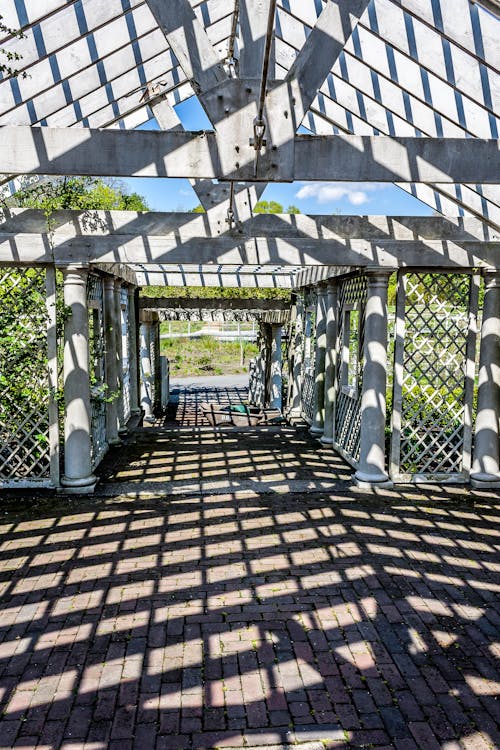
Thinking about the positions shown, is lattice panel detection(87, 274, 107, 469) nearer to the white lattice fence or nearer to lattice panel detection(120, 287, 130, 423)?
the white lattice fence

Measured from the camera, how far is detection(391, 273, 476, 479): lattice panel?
636 centimetres

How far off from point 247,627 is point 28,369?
12.3 ft

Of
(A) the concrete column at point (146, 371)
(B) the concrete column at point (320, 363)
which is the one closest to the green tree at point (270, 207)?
(A) the concrete column at point (146, 371)

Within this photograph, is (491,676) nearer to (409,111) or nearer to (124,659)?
(124,659)

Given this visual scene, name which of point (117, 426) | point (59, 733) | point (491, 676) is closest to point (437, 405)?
point (491, 676)

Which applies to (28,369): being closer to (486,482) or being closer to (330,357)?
(330,357)

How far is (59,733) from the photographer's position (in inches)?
102

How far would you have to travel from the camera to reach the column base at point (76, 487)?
5.84 metres

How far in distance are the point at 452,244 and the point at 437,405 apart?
1792 mm

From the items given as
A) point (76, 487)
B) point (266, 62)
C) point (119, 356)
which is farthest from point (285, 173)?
point (119, 356)

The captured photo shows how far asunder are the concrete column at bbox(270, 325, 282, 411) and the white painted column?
4598mm

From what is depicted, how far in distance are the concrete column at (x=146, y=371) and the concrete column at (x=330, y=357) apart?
15.5ft

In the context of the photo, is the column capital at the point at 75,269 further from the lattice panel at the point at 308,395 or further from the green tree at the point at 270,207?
the green tree at the point at 270,207

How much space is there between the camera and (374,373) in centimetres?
606
